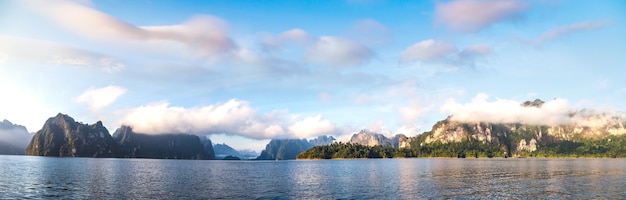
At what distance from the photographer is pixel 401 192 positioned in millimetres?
91875

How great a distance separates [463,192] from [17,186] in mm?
115522

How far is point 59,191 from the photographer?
92.1m

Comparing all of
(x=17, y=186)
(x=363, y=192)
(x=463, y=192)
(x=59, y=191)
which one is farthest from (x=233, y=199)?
(x=17, y=186)

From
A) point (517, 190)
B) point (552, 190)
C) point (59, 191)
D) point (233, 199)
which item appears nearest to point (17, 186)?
point (59, 191)

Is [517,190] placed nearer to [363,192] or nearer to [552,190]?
[552,190]

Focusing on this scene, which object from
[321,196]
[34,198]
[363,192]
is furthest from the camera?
[363,192]

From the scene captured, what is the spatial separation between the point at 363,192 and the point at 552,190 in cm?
4692

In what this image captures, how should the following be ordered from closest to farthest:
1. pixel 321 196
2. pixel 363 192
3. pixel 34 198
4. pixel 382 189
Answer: pixel 34 198 → pixel 321 196 → pixel 363 192 → pixel 382 189

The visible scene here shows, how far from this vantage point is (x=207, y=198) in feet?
274

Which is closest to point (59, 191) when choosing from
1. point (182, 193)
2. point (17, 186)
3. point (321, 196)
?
point (17, 186)

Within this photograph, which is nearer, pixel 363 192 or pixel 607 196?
pixel 607 196

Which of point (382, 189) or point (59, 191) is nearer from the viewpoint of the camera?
point (59, 191)

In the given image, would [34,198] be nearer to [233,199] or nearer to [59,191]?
[59,191]

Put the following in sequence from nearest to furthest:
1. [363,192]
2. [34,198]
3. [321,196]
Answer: [34,198], [321,196], [363,192]
